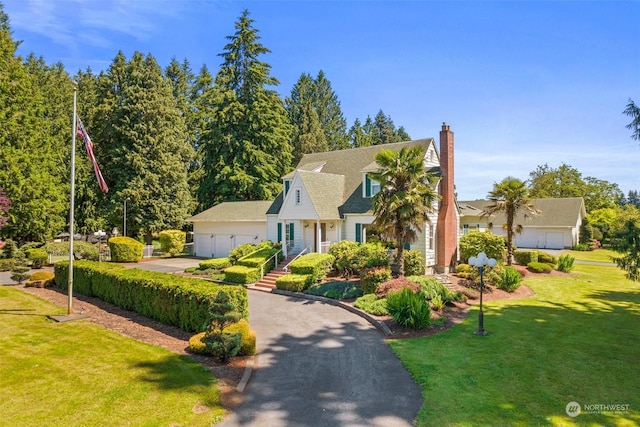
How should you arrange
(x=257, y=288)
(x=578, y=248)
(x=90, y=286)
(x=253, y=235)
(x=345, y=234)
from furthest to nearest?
(x=578, y=248) → (x=253, y=235) → (x=345, y=234) → (x=257, y=288) → (x=90, y=286)

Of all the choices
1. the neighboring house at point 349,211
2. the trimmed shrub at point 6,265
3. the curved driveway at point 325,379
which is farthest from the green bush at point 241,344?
the trimmed shrub at point 6,265

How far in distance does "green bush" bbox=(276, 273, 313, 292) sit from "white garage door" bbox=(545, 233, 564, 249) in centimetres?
4058

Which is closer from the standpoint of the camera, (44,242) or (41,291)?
(41,291)

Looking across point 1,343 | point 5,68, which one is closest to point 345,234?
point 1,343

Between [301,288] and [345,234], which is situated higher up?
[345,234]

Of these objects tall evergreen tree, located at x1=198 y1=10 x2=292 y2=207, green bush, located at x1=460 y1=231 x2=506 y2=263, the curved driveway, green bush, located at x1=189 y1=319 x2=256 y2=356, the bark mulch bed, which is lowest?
the curved driveway

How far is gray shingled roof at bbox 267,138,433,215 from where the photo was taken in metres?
25.9

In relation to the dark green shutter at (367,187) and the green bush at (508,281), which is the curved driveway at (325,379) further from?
the dark green shutter at (367,187)

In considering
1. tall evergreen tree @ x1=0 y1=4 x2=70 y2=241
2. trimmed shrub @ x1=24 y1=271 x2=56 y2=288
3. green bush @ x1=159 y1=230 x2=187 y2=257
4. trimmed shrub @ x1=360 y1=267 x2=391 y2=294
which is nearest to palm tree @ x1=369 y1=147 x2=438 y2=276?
trimmed shrub @ x1=360 y1=267 x2=391 y2=294

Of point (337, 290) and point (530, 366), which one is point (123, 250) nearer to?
point (337, 290)

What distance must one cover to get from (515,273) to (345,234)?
1054 cm

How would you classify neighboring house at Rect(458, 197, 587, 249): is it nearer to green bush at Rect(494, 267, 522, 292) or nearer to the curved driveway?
green bush at Rect(494, 267, 522, 292)

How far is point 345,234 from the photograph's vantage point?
25969mm

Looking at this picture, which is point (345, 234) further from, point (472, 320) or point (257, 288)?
point (472, 320)
